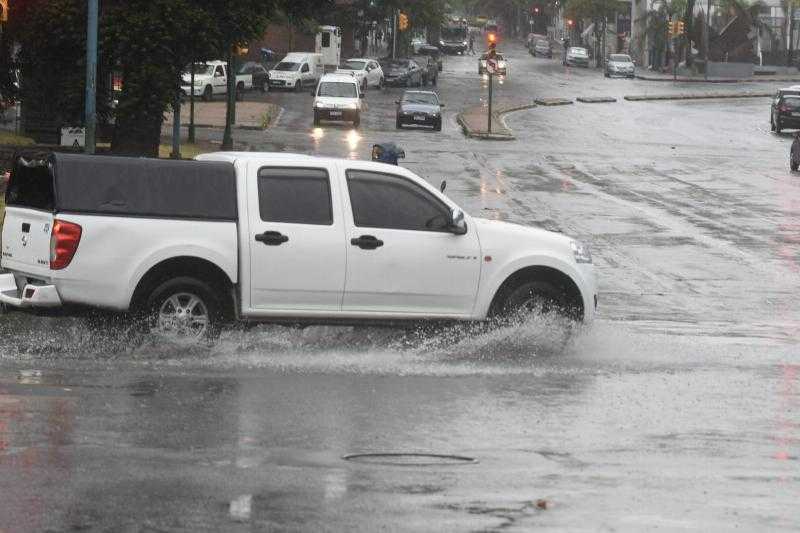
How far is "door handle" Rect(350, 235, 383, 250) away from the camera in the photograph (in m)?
13.6

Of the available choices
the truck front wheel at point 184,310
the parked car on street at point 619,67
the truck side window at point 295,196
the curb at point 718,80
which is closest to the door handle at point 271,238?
the truck side window at point 295,196

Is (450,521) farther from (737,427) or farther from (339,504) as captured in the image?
(737,427)

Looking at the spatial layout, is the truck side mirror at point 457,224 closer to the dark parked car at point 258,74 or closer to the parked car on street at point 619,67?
the dark parked car at point 258,74

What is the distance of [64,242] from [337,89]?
47.2 m

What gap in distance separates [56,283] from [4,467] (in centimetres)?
451

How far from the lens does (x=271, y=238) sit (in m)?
13.4

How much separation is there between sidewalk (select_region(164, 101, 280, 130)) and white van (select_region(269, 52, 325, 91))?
10824 millimetres

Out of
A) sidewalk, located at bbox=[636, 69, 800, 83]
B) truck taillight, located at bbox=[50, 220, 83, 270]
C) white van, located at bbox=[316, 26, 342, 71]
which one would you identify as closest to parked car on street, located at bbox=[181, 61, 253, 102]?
white van, located at bbox=[316, 26, 342, 71]

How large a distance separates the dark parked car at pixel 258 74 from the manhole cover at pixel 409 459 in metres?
68.0

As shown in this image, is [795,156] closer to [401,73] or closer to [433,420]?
[433,420]

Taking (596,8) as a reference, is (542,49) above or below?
below

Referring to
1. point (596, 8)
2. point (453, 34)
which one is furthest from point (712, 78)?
point (453, 34)

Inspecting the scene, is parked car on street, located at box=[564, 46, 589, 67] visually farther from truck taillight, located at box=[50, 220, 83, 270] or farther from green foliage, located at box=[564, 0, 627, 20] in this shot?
truck taillight, located at box=[50, 220, 83, 270]

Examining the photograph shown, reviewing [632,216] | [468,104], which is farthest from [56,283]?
[468,104]
